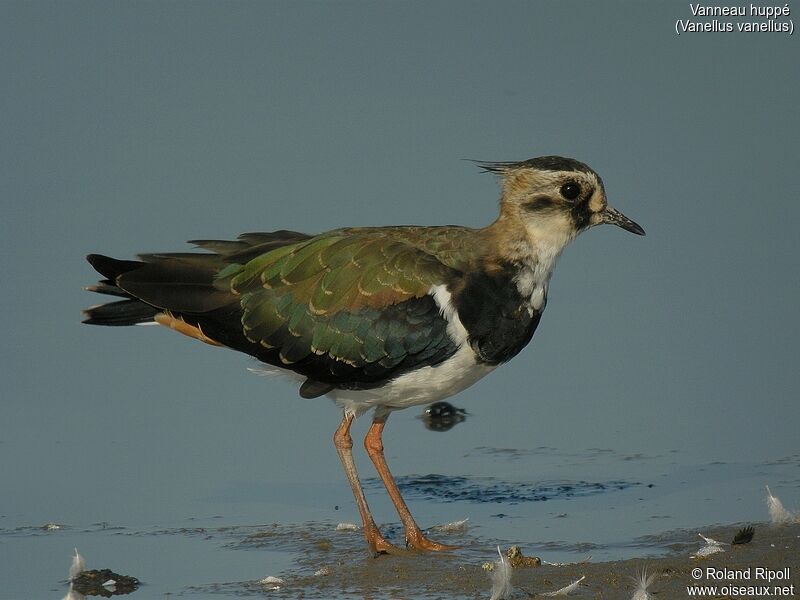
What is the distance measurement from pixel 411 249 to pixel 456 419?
2724mm

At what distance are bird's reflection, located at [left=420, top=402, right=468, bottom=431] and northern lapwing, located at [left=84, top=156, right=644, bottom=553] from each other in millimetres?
1830

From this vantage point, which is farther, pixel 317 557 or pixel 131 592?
pixel 317 557

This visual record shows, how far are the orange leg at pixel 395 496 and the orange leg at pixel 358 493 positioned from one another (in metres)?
0.16

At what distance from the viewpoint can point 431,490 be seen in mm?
10734

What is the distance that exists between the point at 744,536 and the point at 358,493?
257 centimetres

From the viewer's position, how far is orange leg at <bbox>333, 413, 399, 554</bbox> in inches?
376

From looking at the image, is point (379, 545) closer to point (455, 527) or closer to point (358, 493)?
point (358, 493)

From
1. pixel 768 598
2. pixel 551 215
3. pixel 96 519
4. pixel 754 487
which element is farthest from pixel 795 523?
pixel 96 519

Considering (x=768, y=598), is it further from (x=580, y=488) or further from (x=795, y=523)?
(x=580, y=488)

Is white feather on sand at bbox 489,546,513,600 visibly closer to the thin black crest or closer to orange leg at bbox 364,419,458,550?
orange leg at bbox 364,419,458,550

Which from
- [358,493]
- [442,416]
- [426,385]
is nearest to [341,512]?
[358,493]

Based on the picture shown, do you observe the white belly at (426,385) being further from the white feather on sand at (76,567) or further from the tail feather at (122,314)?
the white feather on sand at (76,567)

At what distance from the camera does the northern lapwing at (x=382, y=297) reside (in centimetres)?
968

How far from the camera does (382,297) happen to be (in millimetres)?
9828
